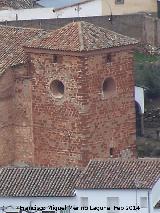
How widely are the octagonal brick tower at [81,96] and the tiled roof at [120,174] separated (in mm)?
1625

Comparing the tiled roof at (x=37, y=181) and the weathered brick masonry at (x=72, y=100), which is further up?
the weathered brick masonry at (x=72, y=100)

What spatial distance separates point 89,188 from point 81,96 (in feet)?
10.5

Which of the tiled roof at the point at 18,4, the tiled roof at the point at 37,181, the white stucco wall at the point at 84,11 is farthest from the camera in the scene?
the tiled roof at the point at 18,4

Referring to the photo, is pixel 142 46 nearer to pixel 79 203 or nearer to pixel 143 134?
pixel 143 134

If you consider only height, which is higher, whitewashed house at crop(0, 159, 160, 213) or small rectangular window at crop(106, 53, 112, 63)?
small rectangular window at crop(106, 53, 112, 63)

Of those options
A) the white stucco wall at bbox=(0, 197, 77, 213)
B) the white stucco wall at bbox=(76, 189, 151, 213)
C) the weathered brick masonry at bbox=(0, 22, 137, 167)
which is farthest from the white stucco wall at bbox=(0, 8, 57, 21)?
the white stucco wall at bbox=(76, 189, 151, 213)

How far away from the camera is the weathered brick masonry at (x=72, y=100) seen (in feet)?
115

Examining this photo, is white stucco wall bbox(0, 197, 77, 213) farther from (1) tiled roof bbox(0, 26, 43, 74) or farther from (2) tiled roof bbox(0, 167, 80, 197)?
(1) tiled roof bbox(0, 26, 43, 74)

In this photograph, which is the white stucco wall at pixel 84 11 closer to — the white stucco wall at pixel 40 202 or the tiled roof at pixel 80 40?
the tiled roof at pixel 80 40

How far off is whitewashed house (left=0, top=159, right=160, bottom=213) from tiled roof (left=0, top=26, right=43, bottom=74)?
357cm

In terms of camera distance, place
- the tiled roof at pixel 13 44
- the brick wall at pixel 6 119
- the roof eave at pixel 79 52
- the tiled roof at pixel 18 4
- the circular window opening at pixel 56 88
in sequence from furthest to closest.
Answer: the tiled roof at pixel 18 4, the tiled roof at pixel 13 44, the brick wall at pixel 6 119, the circular window opening at pixel 56 88, the roof eave at pixel 79 52

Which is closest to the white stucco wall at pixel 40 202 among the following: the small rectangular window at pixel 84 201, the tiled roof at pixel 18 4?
the small rectangular window at pixel 84 201

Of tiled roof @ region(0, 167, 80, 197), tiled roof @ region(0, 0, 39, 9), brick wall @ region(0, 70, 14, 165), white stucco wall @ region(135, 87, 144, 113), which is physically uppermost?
tiled roof @ region(0, 0, 39, 9)

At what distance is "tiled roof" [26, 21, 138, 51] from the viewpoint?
35.1 metres
